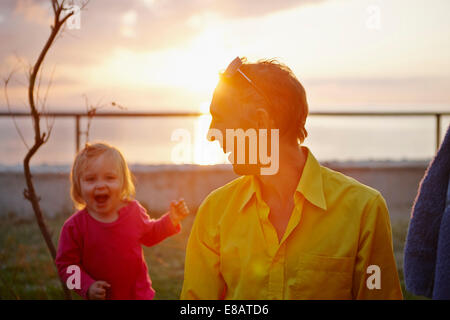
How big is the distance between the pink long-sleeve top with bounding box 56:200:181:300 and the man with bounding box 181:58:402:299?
940 mm

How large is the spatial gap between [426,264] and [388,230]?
0.63 ft

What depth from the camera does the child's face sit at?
3299mm

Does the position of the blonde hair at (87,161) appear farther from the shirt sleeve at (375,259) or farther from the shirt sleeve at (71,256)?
the shirt sleeve at (375,259)

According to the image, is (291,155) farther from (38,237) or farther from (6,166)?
(6,166)

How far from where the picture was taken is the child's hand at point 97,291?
3.05 metres

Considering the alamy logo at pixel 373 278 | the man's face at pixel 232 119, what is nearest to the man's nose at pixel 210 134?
the man's face at pixel 232 119

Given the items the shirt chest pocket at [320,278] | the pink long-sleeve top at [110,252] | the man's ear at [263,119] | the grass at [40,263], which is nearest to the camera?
the shirt chest pocket at [320,278]

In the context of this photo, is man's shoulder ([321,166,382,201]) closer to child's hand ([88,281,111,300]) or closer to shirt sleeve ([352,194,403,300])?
shirt sleeve ([352,194,403,300])

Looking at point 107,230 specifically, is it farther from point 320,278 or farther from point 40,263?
point 40,263

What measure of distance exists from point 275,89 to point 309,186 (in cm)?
38

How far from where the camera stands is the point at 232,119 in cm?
229

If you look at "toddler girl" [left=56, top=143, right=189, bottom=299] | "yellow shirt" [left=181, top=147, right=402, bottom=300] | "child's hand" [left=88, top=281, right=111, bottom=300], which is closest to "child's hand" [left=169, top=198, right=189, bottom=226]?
"toddler girl" [left=56, top=143, right=189, bottom=299]

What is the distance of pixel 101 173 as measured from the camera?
3.32 m

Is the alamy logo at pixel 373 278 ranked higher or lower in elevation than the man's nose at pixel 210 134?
lower
